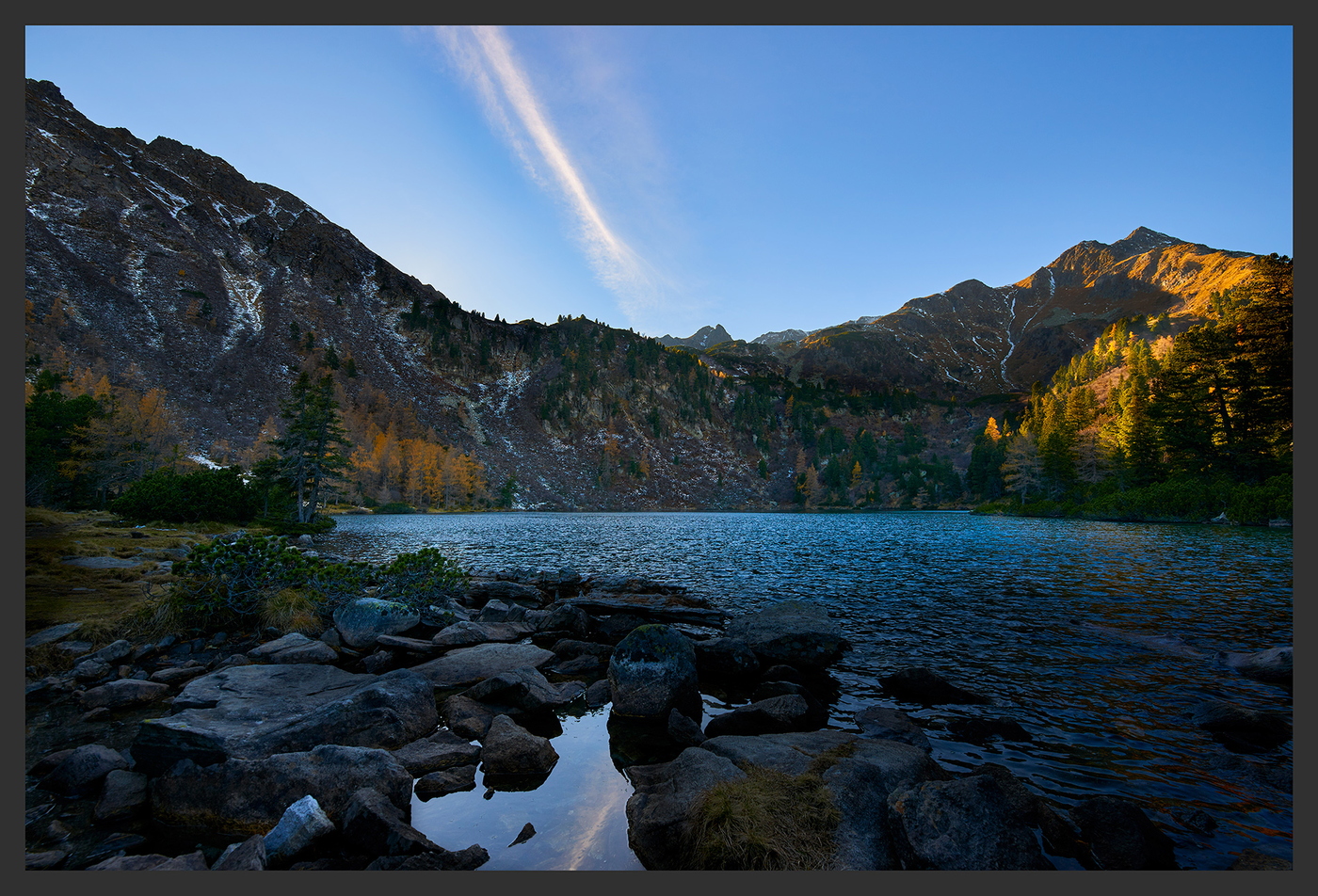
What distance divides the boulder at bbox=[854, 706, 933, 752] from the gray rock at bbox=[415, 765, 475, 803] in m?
7.00

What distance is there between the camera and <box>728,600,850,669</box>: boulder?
46.0ft

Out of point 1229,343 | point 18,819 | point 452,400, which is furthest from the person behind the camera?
point 452,400

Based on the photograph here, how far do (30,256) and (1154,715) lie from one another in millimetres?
217909

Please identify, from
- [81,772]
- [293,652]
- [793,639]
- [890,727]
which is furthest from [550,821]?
[293,652]

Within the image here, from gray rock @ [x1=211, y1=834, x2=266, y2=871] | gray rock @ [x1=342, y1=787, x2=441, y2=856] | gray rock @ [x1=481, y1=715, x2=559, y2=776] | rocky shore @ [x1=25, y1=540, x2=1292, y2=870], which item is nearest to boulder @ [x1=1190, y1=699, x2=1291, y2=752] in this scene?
rocky shore @ [x1=25, y1=540, x2=1292, y2=870]

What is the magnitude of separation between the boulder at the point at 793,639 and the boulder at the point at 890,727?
3527 millimetres

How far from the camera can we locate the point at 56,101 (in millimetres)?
195750

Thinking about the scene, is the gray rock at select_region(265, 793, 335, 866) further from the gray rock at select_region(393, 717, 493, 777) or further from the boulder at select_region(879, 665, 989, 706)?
the boulder at select_region(879, 665, 989, 706)

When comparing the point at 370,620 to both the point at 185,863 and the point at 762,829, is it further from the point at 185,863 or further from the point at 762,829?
the point at 762,829

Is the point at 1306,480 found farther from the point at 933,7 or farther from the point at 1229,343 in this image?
the point at 1229,343

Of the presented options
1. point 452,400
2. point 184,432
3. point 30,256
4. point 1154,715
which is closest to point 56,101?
point 30,256

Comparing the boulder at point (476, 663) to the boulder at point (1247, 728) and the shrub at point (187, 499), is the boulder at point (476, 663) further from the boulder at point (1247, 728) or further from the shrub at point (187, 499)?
the shrub at point (187, 499)

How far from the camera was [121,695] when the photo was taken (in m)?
9.98

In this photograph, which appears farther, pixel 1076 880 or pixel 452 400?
pixel 452 400
